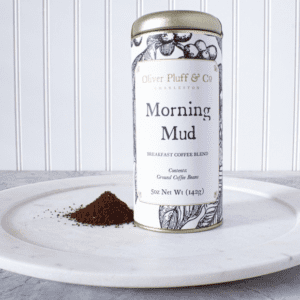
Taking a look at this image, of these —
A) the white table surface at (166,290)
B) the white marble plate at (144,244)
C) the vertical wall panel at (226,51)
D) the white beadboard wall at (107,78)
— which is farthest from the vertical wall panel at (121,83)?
the white table surface at (166,290)

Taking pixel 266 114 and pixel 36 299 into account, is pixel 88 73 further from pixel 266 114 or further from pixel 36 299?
pixel 36 299

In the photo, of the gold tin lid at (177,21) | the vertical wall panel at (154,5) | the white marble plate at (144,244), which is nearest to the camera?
the white marble plate at (144,244)

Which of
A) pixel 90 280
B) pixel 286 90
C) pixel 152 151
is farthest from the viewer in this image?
pixel 286 90

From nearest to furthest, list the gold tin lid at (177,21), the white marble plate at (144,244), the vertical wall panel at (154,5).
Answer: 1. the white marble plate at (144,244)
2. the gold tin lid at (177,21)
3. the vertical wall panel at (154,5)

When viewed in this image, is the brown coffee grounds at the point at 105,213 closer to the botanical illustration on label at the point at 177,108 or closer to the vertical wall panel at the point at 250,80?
the botanical illustration on label at the point at 177,108

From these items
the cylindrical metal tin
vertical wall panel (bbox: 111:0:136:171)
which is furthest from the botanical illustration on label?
vertical wall panel (bbox: 111:0:136:171)

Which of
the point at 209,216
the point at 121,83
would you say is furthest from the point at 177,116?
the point at 121,83

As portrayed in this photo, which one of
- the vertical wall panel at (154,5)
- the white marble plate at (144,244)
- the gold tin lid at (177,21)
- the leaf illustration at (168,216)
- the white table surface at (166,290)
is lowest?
the white table surface at (166,290)

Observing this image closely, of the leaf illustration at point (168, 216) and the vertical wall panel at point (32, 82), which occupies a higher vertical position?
the vertical wall panel at point (32, 82)

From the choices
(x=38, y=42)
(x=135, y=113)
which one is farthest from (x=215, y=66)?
(x=38, y=42)
